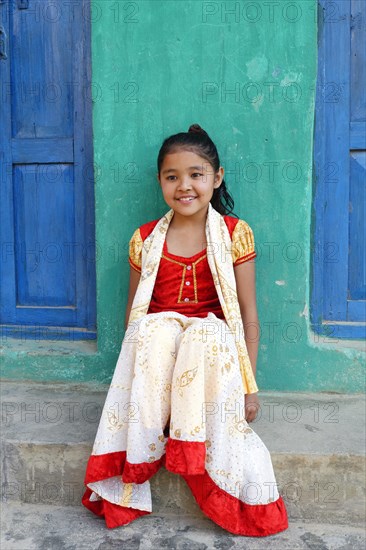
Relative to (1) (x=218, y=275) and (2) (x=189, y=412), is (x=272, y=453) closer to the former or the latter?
(2) (x=189, y=412)

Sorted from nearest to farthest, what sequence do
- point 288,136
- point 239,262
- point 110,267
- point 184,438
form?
1. point 184,438
2. point 239,262
3. point 288,136
4. point 110,267

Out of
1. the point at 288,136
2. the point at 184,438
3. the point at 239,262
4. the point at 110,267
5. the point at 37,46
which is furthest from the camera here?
the point at 37,46

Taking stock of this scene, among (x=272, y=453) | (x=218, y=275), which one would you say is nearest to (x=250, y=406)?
(x=272, y=453)

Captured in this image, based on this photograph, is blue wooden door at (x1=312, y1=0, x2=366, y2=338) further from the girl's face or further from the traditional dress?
the traditional dress

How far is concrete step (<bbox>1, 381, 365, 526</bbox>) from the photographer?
82.9 inches

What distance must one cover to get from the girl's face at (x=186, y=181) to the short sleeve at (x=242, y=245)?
186 millimetres

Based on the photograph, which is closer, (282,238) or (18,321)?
(282,238)

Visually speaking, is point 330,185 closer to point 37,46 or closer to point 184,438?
point 184,438

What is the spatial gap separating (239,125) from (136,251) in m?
0.74

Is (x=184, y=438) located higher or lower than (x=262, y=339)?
lower

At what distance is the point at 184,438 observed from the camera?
75.0 inches

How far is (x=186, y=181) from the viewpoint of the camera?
7.55 ft

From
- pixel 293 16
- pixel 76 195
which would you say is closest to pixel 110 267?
pixel 76 195

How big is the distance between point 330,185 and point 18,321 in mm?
1776
